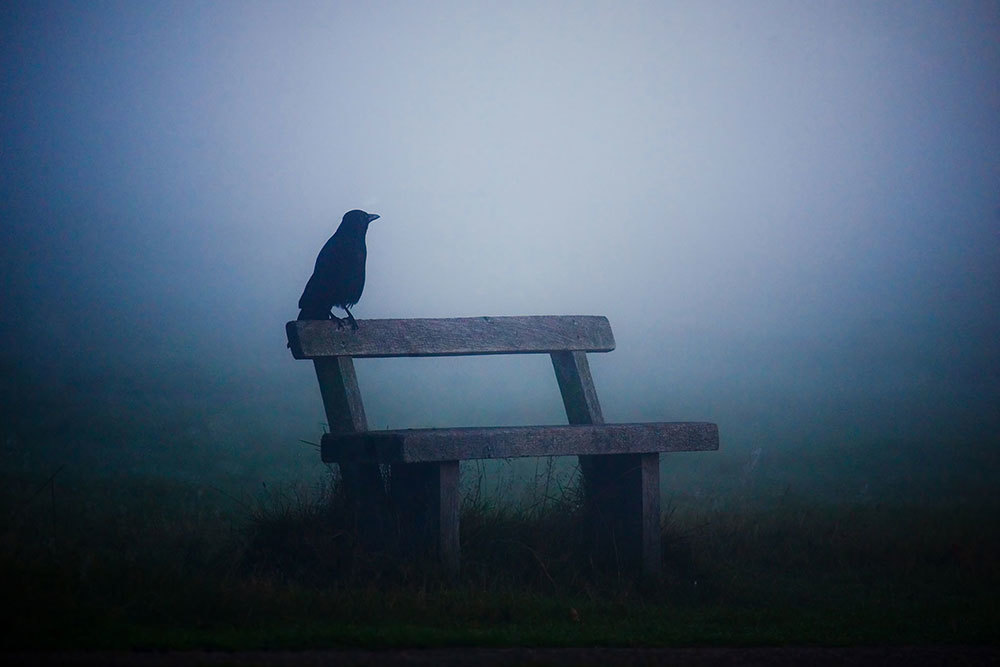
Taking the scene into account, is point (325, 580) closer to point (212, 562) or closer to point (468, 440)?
point (212, 562)

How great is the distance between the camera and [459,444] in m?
5.00

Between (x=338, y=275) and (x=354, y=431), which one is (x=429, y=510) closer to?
(x=354, y=431)

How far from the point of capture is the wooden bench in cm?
513

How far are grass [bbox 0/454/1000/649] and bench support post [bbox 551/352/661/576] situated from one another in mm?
175

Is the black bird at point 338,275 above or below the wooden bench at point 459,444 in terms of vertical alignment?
above

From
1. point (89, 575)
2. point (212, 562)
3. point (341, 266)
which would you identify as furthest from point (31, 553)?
point (341, 266)

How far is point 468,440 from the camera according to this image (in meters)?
5.03

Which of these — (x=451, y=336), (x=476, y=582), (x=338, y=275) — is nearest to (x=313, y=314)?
(x=338, y=275)

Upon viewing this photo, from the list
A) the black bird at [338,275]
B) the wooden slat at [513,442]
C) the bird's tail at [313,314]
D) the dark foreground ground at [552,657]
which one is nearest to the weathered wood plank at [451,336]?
the black bird at [338,275]

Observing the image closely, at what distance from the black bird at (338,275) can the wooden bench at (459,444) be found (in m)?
0.39

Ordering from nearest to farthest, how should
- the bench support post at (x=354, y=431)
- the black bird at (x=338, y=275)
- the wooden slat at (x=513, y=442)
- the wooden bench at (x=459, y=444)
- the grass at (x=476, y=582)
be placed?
the grass at (x=476, y=582) → the wooden slat at (x=513, y=442) → the wooden bench at (x=459, y=444) → the bench support post at (x=354, y=431) → the black bird at (x=338, y=275)

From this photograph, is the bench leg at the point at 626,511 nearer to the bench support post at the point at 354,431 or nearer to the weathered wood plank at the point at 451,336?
the weathered wood plank at the point at 451,336

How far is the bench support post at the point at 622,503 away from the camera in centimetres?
577

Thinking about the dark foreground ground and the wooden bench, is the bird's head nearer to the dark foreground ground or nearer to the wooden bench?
the wooden bench
